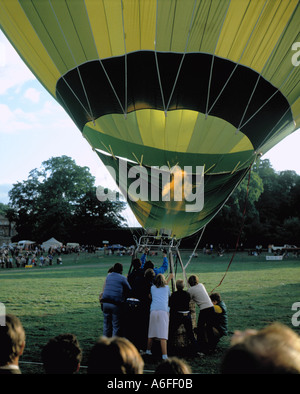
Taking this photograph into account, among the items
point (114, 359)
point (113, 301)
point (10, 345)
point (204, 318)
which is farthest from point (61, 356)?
point (204, 318)

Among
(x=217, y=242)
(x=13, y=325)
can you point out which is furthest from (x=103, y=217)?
(x=13, y=325)

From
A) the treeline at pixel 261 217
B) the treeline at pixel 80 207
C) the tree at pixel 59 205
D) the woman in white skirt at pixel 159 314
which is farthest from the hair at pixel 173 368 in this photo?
the tree at pixel 59 205

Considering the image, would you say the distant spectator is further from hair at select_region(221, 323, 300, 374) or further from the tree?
the tree

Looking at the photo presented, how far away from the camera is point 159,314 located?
4922 mm

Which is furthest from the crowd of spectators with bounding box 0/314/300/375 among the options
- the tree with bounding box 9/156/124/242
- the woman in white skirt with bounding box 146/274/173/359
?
the tree with bounding box 9/156/124/242

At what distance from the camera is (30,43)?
590cm

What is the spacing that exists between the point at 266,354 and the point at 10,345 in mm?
1329

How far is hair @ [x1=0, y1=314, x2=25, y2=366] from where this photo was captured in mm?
1835

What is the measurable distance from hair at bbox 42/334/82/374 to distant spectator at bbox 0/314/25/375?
138 mm

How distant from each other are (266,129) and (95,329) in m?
4.52

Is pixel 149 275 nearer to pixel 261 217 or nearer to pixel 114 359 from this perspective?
pixel 114 359

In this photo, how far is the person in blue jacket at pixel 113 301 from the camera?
514 cm

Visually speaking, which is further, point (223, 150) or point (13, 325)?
point (223, 150)
